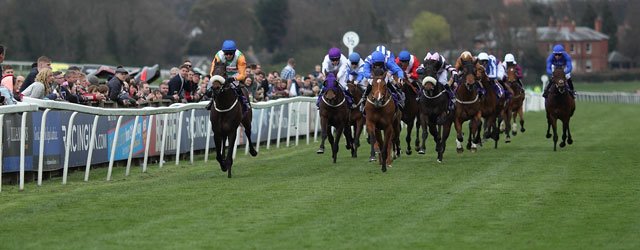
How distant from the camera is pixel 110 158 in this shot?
1739cm

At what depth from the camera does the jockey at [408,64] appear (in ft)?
70.7

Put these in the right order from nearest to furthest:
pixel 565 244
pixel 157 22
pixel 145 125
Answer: pixel 565 244 → pixel 145 125 → pixel 157 22

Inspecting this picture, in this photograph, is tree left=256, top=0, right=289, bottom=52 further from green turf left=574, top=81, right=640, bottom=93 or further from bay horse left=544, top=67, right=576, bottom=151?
bay horse left=544, top=67, right=576, bottom=151

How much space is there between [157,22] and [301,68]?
20.6m

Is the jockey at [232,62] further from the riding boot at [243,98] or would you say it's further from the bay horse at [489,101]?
the bay horse at [489,101]

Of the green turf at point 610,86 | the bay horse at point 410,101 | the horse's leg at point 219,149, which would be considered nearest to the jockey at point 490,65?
the bay horse at point 410,101

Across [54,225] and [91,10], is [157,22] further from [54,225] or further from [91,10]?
[54,225]

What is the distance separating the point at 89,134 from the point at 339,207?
5.42 m

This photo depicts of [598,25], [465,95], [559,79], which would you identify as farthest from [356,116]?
[598,25]

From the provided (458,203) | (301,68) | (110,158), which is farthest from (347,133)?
(301,68)

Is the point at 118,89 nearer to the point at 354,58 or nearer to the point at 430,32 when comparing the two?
the point at 354,58

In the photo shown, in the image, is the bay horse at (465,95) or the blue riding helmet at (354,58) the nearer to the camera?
the blue riding helmet at (354,58)

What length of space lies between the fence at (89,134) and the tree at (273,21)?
80809 mm

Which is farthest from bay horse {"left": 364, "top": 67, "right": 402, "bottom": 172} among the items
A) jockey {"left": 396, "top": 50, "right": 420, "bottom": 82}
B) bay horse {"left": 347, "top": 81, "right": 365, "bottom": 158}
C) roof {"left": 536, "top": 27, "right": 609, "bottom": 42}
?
roof {"left": 536, "top": 27, "right": 609, "bottom": 42}
